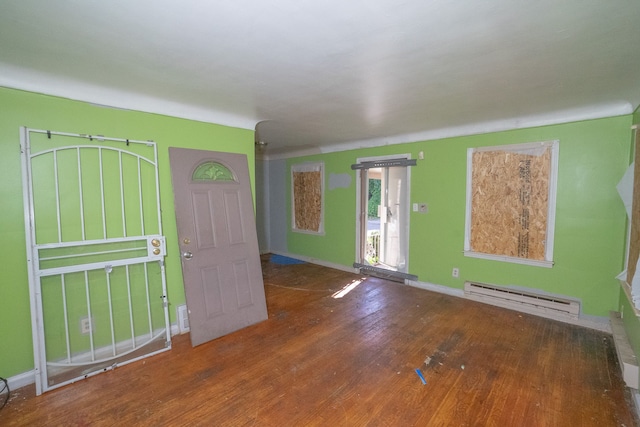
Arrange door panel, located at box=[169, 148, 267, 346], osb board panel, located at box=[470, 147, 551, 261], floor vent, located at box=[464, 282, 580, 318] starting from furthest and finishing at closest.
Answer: osb board panel, located at box=[470, 147, 551, 261] < floor vent, located at box=[464, 282, 580, 318] < door panel, located at box=[169, 148, 267, 346]

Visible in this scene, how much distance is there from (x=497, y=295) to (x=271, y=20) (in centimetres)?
377

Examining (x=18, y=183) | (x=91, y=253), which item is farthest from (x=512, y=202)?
(x=18, y=183)

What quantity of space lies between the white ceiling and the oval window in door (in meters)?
0.52

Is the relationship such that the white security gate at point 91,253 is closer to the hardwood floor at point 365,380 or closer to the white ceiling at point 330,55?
the hardwood floor at point 365,380

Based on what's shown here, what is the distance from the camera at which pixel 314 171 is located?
18.0 ft

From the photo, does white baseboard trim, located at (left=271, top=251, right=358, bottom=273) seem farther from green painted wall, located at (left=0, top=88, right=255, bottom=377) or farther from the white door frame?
green painted wall, located at (left=0, top=88, right=255, bottom=377)

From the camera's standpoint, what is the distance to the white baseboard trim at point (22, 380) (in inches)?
78.6

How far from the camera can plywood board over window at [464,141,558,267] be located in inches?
124

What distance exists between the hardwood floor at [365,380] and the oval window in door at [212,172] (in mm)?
1602

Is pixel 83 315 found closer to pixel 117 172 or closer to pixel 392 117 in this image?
pixel 117 172

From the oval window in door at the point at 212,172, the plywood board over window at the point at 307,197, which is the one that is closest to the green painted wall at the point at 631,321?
the oval window in door at the point at 212,172

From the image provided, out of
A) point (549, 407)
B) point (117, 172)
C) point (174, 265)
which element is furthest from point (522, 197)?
point (117, 172)

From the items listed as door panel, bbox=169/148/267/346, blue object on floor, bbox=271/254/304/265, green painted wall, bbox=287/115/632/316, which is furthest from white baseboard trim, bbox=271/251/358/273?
door panel, bbox=169/148/267/346

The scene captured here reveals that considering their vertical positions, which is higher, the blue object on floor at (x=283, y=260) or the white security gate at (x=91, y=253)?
the white security gate at (x=91, y=253)
